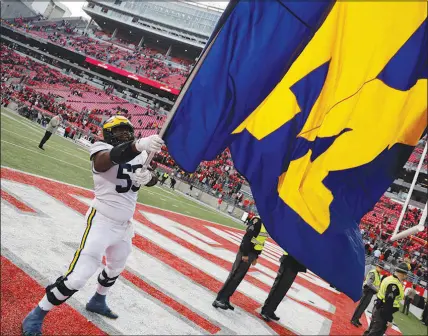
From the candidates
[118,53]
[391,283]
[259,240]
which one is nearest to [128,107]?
[118,53]

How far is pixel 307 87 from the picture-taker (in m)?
2.68

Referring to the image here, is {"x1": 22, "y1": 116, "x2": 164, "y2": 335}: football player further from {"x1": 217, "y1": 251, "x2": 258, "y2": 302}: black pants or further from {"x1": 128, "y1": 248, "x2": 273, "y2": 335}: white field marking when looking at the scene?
{"x1": 217, "y1": 251, "x2": 258, "y2": 302}: black pants

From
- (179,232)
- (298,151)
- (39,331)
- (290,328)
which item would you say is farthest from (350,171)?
(179,232)

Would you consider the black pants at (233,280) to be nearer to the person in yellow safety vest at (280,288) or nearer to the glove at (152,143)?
the person in yellow safety vest at (280,288)

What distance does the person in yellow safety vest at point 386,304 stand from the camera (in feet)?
20.7

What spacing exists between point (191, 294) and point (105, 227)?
2.53 meters

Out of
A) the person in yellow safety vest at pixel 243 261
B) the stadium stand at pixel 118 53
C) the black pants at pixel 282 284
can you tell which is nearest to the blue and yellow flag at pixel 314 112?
the person in yellow safety vest at pixel 243 261

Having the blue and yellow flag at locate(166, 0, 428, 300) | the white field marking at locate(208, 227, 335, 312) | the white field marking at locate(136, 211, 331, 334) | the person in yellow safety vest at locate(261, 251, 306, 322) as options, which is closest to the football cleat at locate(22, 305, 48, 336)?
the blue and yellow flag at locate(166, 0, 428, 300)

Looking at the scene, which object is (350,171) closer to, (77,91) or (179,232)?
(179,232)

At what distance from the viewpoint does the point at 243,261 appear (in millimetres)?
5605

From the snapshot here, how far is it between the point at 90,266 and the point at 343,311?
781cm

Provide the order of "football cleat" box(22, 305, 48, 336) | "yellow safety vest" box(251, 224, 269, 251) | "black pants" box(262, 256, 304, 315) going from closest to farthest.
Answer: "football cleat" box(22, 305, 48, 336) → "yellow safety vest" box(251, 224, 269, 251) → "black pants" box(262, 256, 304, 315)

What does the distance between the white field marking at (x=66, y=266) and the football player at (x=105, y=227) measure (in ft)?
0.96

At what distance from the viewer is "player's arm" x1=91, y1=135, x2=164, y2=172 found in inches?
98.3
